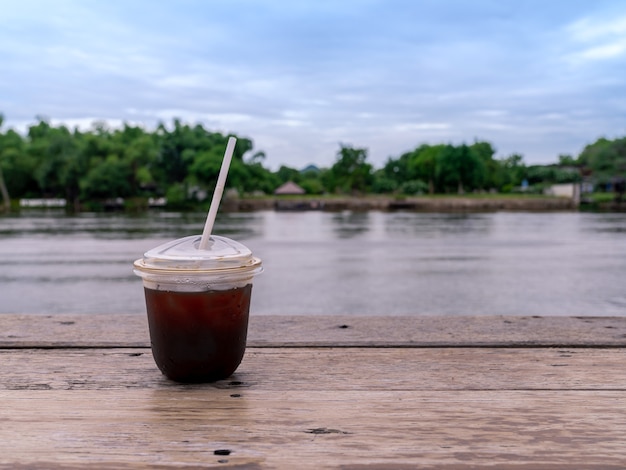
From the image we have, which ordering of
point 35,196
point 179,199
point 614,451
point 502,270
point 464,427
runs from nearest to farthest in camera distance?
point 614,451, point 464,427, point 502,270, point 179,199, point 35,196

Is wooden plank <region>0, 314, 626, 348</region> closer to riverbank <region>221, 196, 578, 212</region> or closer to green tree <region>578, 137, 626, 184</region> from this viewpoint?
riverbank <region>221, 196, 578, 212</region>

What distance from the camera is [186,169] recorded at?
221 feet

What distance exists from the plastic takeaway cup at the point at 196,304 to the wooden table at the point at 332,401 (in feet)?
0.26

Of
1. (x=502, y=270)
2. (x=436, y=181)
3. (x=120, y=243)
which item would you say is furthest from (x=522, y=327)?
(x=436, y=181)

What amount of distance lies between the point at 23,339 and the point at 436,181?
73.8 meters

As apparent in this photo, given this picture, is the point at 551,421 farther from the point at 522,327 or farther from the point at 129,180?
the point at 129,180

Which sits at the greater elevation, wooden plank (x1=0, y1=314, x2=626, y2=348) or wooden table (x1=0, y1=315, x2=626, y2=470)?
wooden plank (x1=0, y1=314, x2=626, y2=348)

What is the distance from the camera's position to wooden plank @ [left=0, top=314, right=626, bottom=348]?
2.19 meters

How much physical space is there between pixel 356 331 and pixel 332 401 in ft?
2.61

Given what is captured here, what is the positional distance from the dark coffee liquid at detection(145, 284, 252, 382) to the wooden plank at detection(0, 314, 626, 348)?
47cm

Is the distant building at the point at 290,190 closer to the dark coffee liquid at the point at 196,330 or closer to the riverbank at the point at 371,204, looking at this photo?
the riverbank at the point at 371,204

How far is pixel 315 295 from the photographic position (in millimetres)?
10062

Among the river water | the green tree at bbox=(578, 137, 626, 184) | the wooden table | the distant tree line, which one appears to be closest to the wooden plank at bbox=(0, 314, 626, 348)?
the wooden table

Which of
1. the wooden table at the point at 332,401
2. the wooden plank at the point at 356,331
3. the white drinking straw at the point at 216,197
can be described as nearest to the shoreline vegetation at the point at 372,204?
the wooden plank at the point at 356,331
